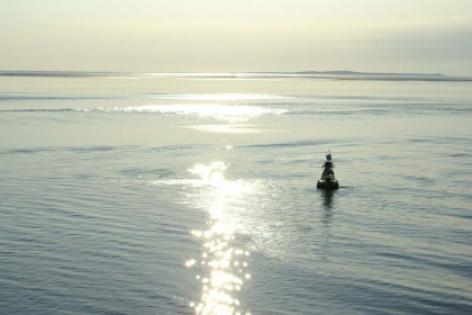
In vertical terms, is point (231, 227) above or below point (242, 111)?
below

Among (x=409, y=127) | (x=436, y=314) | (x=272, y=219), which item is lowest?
(x=436, y=314)

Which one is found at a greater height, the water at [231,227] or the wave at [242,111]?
the wave at [242,111]

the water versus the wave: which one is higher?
the wave

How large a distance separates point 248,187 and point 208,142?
26.6m

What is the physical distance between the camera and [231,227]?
33438 mm

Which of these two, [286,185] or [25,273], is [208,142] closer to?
[286,185]

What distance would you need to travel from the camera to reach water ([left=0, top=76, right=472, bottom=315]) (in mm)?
23453

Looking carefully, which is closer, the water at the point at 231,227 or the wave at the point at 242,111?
the water at the point at 231,227

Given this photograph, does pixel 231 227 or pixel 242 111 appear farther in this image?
pixel 242 111

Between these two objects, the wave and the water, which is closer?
the water

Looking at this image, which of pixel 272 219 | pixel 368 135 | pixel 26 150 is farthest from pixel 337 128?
pixel 272 219

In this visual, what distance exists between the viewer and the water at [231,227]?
2345 centimetres

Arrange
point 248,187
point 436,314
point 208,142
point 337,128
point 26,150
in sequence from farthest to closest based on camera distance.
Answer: point 337,128 < point 208,142 < point 26,150 < point 248,187 < point 436,314

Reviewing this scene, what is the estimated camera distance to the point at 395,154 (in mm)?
61625
